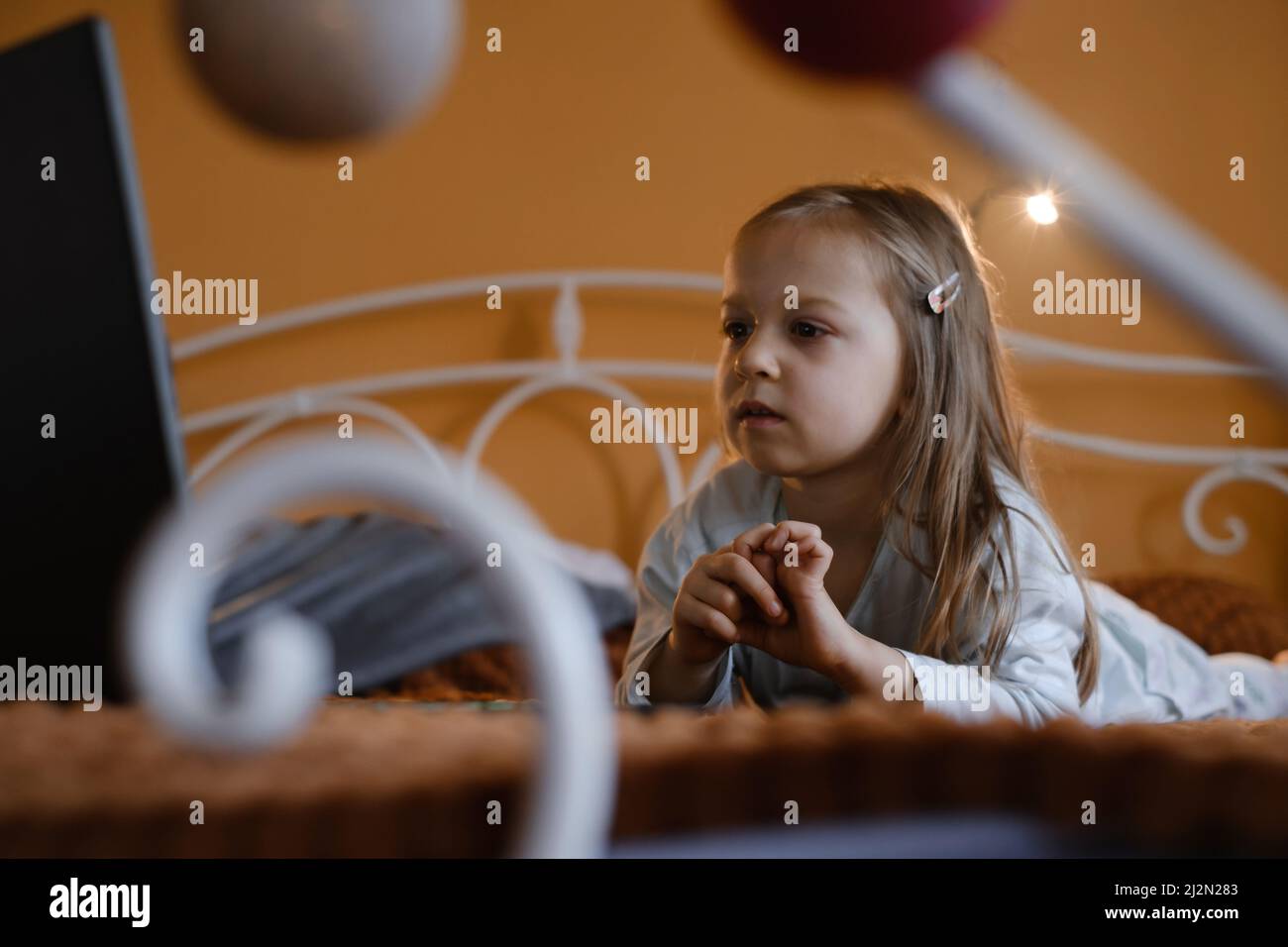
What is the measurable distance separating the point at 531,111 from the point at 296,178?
0.39 m

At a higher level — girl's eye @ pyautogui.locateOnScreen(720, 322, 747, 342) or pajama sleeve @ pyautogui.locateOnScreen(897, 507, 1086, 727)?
girl's eye @ pyautogui.locateOnScreen(720, 322, 747, 342)

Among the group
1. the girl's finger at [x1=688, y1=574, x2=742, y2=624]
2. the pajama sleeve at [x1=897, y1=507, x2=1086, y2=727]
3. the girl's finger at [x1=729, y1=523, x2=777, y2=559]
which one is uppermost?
the girl's finger at [x1=729, y1=523, x2=777, y2=559]

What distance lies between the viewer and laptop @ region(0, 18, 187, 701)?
42cm

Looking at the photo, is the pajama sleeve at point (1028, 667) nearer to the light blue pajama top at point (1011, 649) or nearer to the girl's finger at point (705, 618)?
the light blue pajama top at point (1011, 649)

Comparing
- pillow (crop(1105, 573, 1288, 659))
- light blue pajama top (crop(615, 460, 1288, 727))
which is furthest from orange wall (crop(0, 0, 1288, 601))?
light blue pajama top (crop(615, 460, 1288, 727))

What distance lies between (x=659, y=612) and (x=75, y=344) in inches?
22.6

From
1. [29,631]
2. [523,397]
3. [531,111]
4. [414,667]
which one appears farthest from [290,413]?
[29,631]

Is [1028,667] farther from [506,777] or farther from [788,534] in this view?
[506,777]

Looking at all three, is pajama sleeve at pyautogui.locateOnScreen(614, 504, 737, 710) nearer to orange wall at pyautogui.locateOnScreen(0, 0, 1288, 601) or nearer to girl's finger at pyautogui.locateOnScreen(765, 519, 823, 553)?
girl's finger at pyautogui.locateOnScreen(765, 519, 823, 553)

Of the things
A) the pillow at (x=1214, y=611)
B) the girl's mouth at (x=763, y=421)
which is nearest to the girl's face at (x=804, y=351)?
the girl's mouth at (x=763, y=421)

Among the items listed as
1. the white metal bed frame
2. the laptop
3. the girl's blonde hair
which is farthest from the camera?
the white metal bed frame

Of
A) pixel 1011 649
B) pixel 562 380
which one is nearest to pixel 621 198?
pixel 562 380

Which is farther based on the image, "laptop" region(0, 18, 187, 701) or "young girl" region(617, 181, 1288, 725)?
"young girl" region(617, 181, 1288, 725)

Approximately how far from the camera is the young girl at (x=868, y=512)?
705 mm
